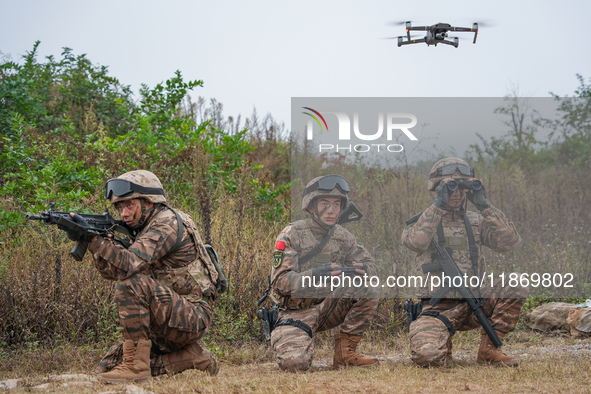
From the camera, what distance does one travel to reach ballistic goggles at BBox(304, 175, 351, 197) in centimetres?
565

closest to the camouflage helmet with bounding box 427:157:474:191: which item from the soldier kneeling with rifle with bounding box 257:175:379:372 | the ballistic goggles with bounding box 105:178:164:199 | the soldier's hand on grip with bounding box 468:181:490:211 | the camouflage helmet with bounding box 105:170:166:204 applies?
the soldier's hand on grip with bounding box 468:181:490:211

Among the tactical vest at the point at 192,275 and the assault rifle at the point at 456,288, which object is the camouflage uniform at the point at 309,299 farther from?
the tactical vest at the point at 192,275

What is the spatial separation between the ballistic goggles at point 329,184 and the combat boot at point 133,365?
2.13m

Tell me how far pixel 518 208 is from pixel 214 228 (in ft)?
12.6

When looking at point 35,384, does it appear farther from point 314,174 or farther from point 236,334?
point 314,174

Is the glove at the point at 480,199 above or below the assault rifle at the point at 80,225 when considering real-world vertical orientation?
above

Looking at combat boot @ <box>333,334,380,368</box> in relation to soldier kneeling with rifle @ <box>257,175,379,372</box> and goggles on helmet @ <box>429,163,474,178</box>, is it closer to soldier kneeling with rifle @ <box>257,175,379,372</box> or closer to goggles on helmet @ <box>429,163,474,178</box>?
soldier kneeling with rifle @ <box>257,175,379,372</box>

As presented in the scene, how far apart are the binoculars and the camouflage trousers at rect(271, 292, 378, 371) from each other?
1.28 meters

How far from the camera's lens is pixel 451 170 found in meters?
5.72

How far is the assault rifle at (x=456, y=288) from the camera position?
5.33m

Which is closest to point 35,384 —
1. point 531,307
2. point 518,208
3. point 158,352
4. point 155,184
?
point 158,352

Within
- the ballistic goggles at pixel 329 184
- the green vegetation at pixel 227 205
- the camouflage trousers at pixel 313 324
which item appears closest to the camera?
the camouflage trousers at pixel 313 324

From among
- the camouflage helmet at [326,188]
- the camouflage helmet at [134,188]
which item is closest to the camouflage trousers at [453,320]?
the camouflage helmet at [326,188]

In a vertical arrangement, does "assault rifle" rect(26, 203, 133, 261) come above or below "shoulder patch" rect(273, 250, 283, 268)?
above
